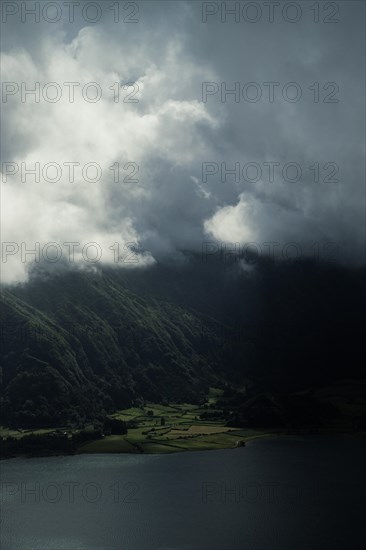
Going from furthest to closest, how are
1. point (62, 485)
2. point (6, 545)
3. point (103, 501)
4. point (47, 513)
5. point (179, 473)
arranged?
1. point (179, 473)
2. point (62, 485)
3. point (103, 501)
4. point (47, 513)
5. point (6, 545)

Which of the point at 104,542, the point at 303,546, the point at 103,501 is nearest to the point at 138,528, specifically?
the point at 104,542

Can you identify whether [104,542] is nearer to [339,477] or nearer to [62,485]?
[62,485]

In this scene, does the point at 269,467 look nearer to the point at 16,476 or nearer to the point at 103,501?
the point at 103,501

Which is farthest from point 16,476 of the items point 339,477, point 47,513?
point 339,477

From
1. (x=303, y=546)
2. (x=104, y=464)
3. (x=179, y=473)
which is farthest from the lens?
(x=104, y=464)

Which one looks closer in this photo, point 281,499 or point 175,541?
point 175,541

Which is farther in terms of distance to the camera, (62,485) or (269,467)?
(269,467)
